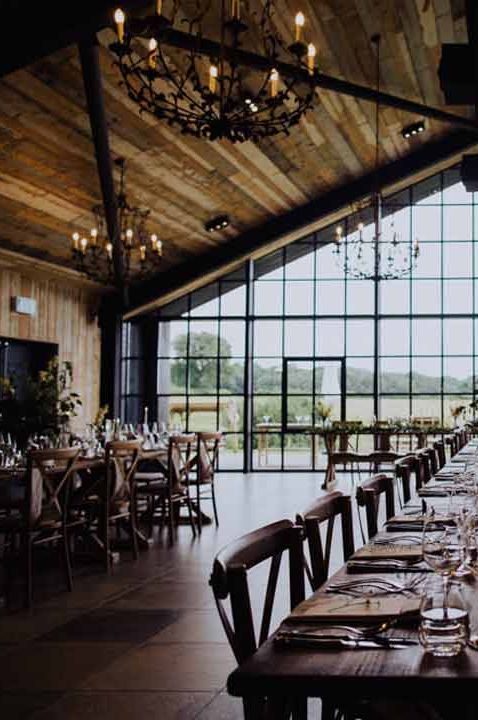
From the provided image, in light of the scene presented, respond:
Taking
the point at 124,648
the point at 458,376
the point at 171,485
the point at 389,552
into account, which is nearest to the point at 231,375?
the point at 458,376

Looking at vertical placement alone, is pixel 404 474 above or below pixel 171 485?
above

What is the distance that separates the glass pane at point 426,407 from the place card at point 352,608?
1314 centimetres

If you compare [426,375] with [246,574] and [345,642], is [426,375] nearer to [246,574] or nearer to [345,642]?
[246,574]

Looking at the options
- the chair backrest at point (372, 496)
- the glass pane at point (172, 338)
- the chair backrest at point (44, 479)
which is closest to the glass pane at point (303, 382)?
the glass pane at point (172, 338)

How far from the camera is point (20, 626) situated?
4.51 m

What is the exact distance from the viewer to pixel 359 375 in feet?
49.5

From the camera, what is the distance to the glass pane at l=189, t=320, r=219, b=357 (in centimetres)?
1538

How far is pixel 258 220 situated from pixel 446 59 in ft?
22.2

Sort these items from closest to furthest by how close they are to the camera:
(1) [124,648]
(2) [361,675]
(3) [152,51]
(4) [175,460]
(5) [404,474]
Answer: (2) [361,675] → (1) [124,648] → (3) [152,51] → (5) [404,474] → (4) [175,460]

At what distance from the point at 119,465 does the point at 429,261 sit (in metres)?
10.2

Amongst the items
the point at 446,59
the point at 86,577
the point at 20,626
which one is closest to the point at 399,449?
the point at 446,59

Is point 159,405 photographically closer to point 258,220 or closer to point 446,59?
point 258,220

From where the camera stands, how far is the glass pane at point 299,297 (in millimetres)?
15289

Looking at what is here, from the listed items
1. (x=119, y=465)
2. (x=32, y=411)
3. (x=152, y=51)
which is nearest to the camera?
(x=152, y=51)
